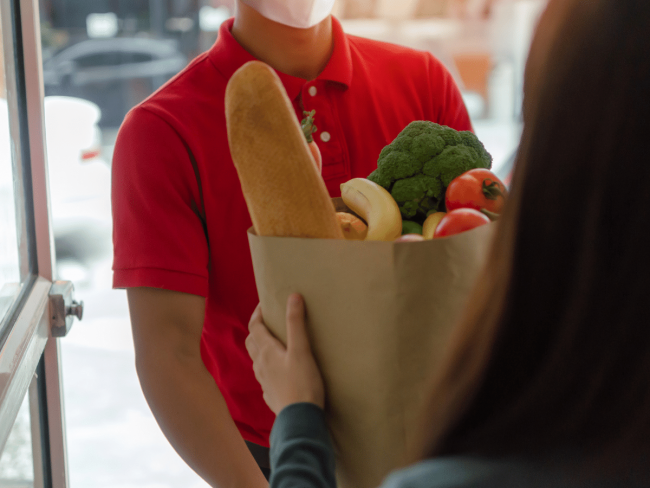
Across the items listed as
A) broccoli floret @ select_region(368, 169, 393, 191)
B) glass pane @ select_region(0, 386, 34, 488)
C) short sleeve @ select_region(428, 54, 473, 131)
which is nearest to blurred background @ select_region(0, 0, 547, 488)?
glass pane @ select_region(0, 386, 34, 488)

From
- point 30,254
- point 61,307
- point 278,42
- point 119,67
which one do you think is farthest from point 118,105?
point 278,42

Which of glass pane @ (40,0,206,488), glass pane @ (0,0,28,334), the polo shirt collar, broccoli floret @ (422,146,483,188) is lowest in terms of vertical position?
glass pane @ (40,0,206,488)

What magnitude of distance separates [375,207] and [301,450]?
0.29 meters

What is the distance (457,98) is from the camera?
116cm

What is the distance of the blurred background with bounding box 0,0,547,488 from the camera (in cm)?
266

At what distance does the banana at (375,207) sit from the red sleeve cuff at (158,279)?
0.30 m

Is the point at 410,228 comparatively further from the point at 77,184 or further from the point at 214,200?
the point at 77,184

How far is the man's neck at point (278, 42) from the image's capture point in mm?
1037

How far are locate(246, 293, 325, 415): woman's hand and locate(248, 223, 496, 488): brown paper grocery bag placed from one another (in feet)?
0.05

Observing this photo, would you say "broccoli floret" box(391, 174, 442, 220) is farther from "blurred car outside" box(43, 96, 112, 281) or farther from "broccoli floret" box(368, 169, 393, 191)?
"blurred car outside" box(43, 96, 112, 281)

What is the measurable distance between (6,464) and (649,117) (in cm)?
132

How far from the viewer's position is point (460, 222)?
0.62 m

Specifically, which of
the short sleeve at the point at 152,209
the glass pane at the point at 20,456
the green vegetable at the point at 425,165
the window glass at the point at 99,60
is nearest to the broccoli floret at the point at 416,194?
the green vegetable at the point at 425,165

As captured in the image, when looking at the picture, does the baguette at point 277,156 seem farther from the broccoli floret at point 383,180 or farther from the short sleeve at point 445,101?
the short sleeve at point 445,101
